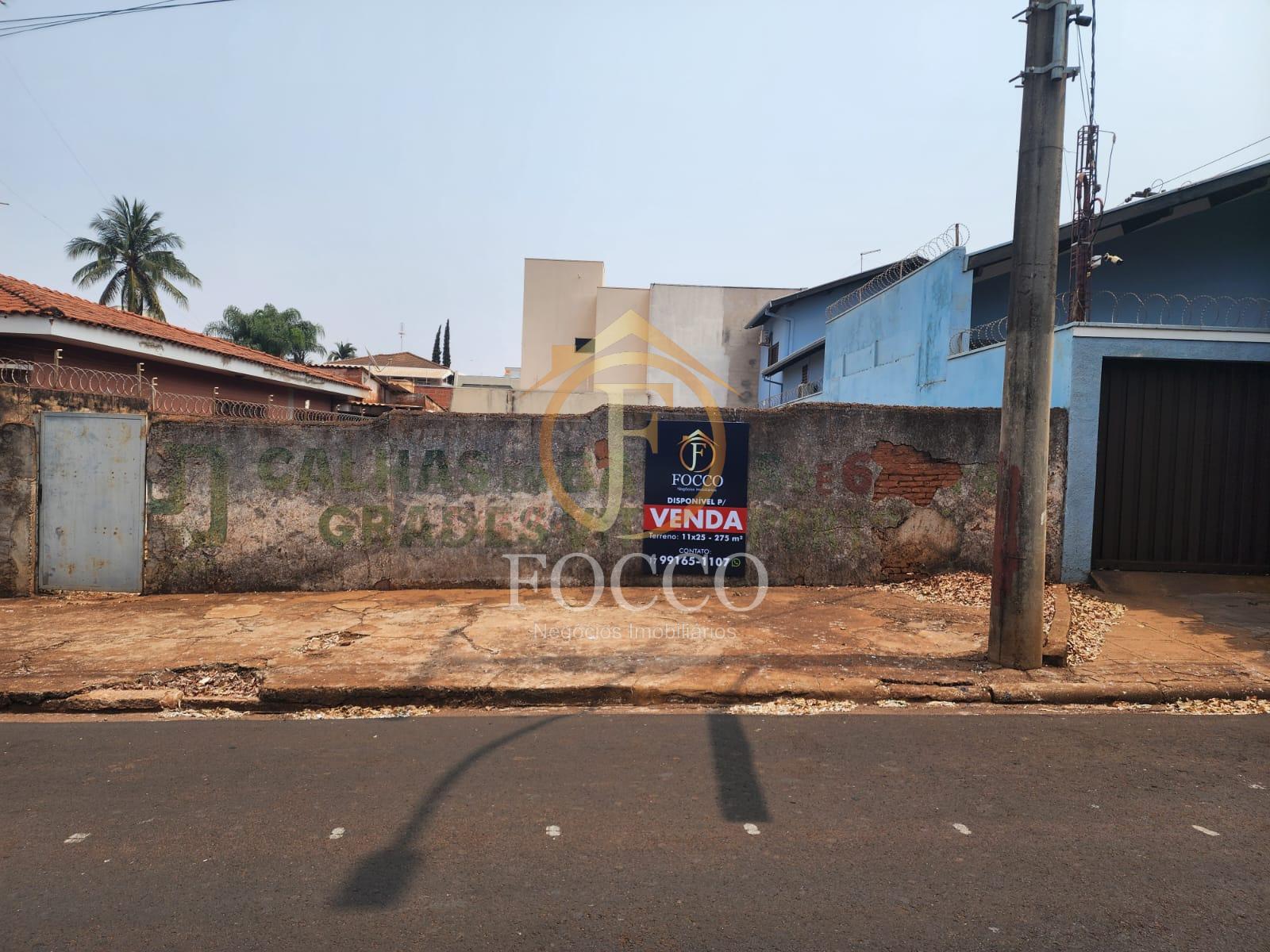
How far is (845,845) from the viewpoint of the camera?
3.30m

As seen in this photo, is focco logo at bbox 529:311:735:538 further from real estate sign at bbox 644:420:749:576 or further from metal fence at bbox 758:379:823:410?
real estate sign at bbox 644:420:749:576

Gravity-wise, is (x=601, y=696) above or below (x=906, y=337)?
below

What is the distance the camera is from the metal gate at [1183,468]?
8734mm

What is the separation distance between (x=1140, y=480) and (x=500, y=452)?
7116 mm

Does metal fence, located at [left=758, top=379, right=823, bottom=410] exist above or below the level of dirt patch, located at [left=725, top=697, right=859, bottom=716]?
above

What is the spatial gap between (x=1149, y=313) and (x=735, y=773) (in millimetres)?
13799

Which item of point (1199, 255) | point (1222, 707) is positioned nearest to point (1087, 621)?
point (1222, 707)

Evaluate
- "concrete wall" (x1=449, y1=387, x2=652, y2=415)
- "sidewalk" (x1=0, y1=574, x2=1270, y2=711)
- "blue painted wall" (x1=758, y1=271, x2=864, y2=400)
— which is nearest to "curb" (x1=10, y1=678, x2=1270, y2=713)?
"sidewalk" (x1=0, y1=574, x2=1270, y2=711)

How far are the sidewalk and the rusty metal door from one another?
0.30 m

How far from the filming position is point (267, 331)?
4584 cm

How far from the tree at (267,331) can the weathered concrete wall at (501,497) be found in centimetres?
4135

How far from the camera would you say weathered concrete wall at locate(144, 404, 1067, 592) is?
8516 millimetres

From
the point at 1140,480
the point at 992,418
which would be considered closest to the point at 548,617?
the point at 992,418

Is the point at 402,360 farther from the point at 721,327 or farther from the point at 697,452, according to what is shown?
the point at 697,452
